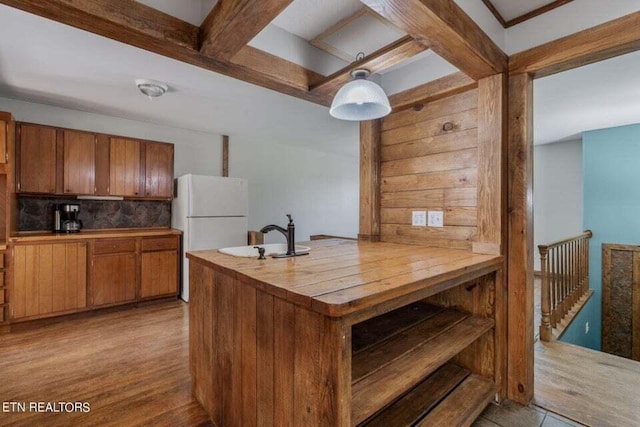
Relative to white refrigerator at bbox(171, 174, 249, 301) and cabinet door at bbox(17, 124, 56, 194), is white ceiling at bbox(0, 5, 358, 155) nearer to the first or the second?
cabinet door at bbox(17, 124, 56, 194)

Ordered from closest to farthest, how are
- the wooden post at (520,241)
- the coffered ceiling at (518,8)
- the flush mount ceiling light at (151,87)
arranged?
the coffered ceiling at (518,8) < the wooden post at (520,241) < the flush mount ceiling light at (151,87)

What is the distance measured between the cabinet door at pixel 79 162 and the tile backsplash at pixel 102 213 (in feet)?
1.19

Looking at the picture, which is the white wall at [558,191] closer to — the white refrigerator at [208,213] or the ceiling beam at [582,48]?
the ceiling beam at [582,48]

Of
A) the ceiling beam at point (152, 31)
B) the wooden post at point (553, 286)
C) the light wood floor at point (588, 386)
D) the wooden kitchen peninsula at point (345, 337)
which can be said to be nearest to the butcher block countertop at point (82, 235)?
the wooden kitchen peninsula at point (345, 337)

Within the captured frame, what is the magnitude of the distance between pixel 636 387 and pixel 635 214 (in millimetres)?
3233

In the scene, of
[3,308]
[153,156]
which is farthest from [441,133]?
[3,308]

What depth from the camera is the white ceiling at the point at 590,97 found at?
2.50 m

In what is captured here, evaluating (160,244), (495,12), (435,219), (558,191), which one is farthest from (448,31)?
(558,191)

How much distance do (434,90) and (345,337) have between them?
1.86 meters

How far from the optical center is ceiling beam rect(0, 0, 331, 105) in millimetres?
1303

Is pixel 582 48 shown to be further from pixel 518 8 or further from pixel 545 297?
pixel 545 297

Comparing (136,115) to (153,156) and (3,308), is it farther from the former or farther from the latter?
(3,308)

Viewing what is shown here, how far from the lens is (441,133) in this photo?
83.5 inches

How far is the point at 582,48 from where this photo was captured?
4.96ft
